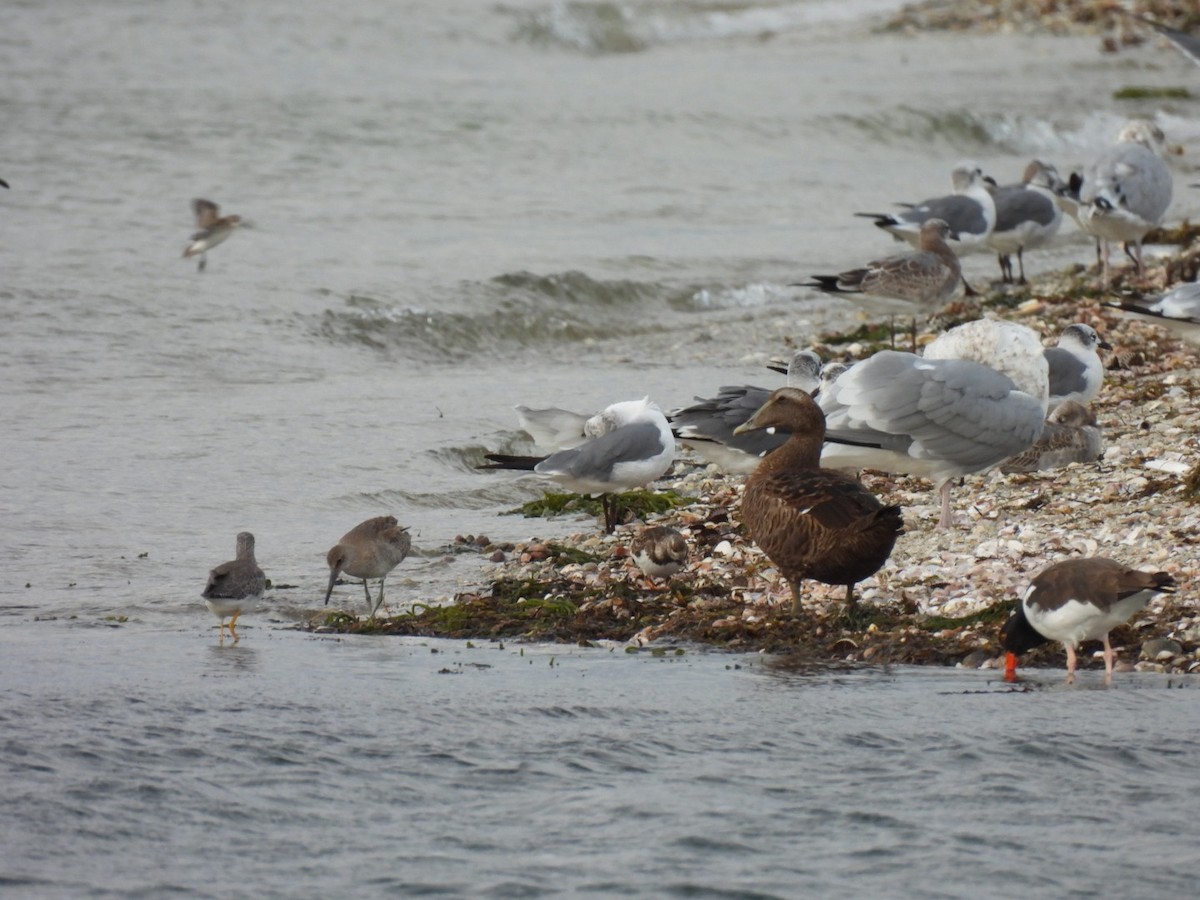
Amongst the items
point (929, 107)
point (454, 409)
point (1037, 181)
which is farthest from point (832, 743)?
point (929, 107)

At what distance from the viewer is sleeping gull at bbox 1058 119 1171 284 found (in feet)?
45.1

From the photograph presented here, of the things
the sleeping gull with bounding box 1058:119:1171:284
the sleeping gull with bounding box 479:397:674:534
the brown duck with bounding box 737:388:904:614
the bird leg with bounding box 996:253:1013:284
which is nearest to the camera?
the brown duck with bounding box 737:388:904:614

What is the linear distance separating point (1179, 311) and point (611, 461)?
3295mm

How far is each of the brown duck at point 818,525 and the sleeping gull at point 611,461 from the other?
1449 millimetres

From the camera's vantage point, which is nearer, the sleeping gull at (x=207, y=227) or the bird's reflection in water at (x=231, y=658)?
the bird's reflection in water at (x=231, y=658)

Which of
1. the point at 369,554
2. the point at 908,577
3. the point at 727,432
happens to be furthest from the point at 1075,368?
the point at 369,554

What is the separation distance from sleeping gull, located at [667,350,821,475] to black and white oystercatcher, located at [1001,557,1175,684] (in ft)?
8.73

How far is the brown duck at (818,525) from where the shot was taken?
21.8 feet

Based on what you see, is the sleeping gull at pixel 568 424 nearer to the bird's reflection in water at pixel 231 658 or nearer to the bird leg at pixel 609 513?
the bird leg at pixel 609 513

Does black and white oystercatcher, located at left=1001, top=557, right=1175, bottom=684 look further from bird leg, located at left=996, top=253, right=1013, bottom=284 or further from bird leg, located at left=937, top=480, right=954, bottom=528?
bird leg, located at left=996, top=253, right=1013, bottom=284

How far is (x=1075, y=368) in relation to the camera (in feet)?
31.8

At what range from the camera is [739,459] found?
29.1 feet

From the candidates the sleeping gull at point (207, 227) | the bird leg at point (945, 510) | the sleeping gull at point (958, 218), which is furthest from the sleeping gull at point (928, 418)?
the sleeping gull at point (207, 227)

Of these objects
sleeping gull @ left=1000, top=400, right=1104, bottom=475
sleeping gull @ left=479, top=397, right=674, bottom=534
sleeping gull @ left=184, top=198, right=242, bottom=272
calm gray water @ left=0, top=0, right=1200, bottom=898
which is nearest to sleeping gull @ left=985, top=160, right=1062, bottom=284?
calm gray water @ left=0, top=0, right=1200, bottom=898
